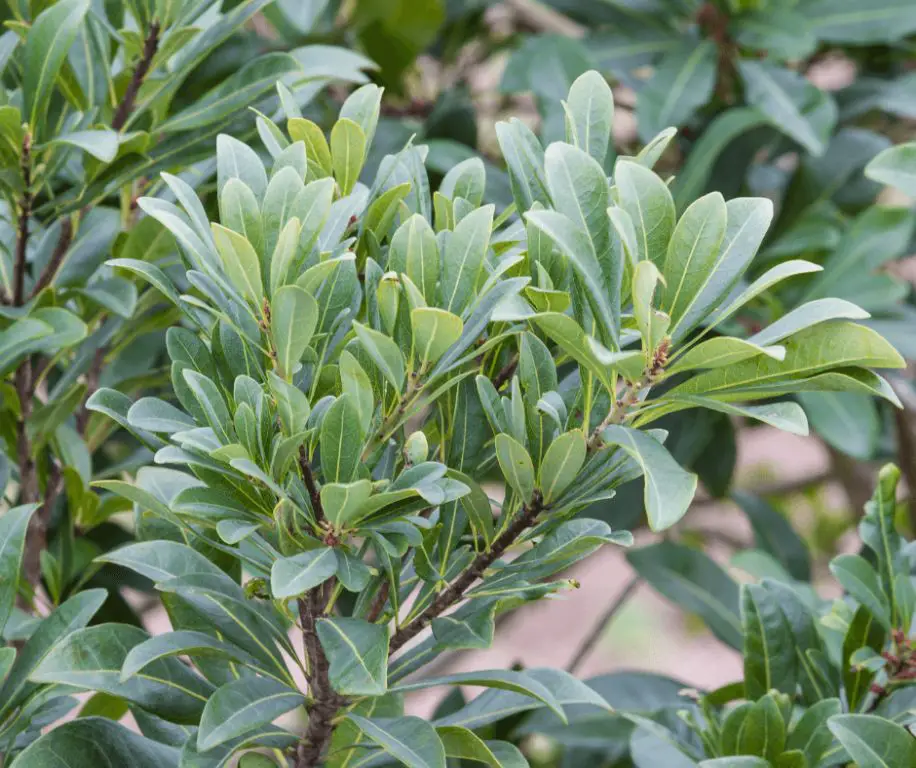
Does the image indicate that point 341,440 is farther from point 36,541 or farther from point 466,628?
point 36,541

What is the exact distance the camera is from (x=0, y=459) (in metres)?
0.86

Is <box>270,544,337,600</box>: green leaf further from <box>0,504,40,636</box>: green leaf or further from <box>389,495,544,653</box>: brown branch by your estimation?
<box>0,504,40,636</box>: green leaf

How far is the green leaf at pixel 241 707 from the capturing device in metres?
0.57

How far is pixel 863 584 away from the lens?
2.59 feet

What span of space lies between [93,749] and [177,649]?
12 cm

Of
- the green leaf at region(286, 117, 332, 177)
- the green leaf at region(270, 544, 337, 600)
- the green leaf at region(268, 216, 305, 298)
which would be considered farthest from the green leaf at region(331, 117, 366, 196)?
the green leaf at region(270, 544, 337, 600)

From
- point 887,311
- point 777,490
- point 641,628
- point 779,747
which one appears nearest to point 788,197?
point 887,311

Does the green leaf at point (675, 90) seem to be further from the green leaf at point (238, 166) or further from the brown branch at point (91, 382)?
the green leaf at point (238, 166)

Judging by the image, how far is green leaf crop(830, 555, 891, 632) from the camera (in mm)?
779

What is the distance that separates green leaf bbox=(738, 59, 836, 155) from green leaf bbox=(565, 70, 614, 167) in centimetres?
77

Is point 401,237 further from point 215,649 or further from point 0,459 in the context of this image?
point 0,459

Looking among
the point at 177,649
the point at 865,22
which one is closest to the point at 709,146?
the point at 865,22

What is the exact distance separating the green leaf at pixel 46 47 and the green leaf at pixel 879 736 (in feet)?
2.15

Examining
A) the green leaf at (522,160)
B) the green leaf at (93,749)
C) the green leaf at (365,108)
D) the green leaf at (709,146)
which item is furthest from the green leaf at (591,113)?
the green leaf at (709,146)
